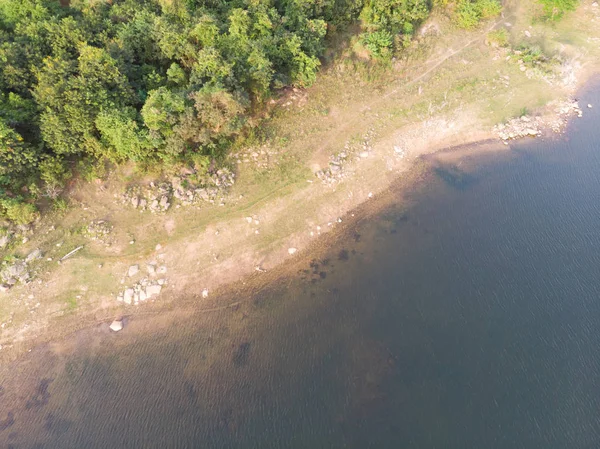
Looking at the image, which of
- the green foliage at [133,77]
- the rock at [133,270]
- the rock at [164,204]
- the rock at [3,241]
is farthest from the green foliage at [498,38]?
the rock at [3,241]

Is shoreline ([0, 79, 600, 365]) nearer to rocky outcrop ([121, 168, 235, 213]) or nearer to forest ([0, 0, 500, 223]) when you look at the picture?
rocky outcrop ([121, 168, 235, 213])

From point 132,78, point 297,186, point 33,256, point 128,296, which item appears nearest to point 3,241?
point 33,256

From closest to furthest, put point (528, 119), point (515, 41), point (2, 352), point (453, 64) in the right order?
point (2, 352) < point (528, 119) < point (453, 64) < point (515, 41)

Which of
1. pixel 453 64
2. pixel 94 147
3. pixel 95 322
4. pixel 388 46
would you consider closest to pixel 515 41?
pixel 453 64

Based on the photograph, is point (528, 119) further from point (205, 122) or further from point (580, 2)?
point (205, 122)

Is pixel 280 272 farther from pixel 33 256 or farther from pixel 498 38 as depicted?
pixel 498 38
